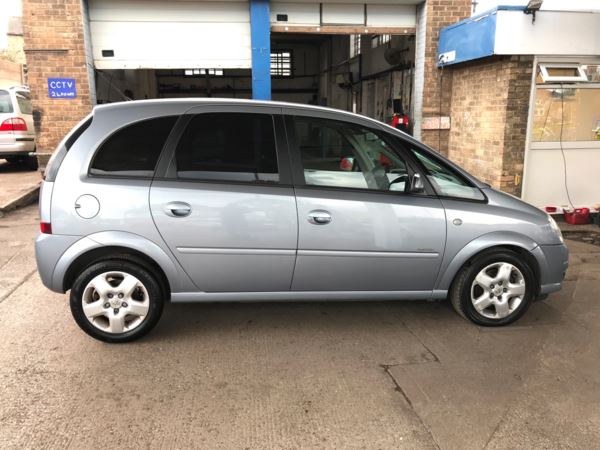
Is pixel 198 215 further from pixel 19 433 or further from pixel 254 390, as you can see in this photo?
pixel 19 433

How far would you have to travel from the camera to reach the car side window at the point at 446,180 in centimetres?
A: 414

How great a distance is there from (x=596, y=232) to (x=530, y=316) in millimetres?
3859

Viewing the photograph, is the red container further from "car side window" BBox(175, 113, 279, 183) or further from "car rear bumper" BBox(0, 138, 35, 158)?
"car rear bumper" BBox(0, 138, 35, 158)

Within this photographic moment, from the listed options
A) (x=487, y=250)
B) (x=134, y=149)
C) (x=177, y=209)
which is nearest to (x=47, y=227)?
(x=134, y=149)

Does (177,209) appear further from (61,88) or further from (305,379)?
(61,88)

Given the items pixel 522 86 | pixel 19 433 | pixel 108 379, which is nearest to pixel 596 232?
pixel 522 86

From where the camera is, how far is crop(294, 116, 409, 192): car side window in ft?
12.9

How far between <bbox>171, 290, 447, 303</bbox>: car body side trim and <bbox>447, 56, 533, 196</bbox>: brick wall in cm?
436

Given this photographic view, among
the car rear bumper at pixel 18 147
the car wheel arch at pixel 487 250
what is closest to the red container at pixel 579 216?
the car wheel arch at pixel 487 250

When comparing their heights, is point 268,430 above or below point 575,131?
below

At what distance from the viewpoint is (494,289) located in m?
4.19

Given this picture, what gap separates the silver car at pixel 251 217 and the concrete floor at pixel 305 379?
335 mm

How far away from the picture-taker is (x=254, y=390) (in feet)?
10.8

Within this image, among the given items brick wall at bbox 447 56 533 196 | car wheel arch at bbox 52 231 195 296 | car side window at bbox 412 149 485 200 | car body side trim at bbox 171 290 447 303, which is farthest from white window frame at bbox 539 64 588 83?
car wheel arch at bbox 52 231 195 296
